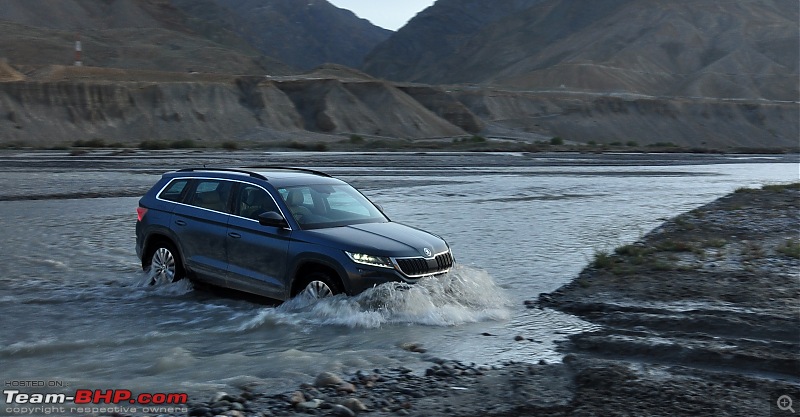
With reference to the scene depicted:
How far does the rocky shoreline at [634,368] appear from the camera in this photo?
667cm

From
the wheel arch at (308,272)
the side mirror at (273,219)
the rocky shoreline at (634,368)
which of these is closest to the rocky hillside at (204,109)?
the side mirror at (273,219)

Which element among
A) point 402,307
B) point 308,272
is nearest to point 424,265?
point 402,307

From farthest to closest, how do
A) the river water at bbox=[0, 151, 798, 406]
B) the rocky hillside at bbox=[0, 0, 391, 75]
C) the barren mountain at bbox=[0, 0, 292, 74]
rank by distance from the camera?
the rocky hillside at bbox=[0, 0, 391, 75]
the barren mountain at bbox=[0, 0, 292, 74]
the river water at bbox=[0, 151, 798, 406]

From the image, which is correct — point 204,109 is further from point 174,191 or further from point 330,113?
point 174,191

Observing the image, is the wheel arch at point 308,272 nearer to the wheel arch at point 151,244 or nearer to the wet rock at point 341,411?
the wheel arch at point 151,244

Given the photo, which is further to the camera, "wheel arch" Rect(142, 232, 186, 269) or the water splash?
"wheel arch" Rect(142, 232, 186, 269)

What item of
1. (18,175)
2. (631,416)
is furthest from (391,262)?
(18,175)

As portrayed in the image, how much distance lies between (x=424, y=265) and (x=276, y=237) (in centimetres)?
159

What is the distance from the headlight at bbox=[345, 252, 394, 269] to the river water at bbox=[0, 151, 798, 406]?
9.9 inches

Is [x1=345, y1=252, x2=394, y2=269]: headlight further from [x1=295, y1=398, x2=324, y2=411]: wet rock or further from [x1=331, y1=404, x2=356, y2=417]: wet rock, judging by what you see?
[x1=331, y1=404, x2=356, y2=417]: wet rock

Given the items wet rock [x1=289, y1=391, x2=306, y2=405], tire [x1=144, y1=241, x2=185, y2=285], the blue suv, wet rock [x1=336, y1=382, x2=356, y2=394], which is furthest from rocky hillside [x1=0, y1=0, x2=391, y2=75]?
wet rock [x1=289, y1=391, x2=306, y2=405]

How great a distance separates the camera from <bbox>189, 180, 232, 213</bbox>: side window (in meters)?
10.7

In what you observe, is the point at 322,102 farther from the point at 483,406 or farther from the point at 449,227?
the point at 483,406

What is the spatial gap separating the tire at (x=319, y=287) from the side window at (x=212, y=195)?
154cm
